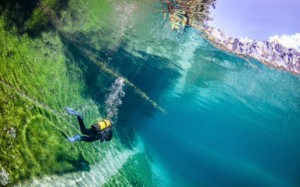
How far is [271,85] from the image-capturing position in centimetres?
2395

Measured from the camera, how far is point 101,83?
64.2ft

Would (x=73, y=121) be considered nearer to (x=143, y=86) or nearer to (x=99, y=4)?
(x=99, y=4)

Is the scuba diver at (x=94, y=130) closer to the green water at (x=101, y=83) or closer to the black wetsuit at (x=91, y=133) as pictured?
the black wetsuit at (x=91, y=133)

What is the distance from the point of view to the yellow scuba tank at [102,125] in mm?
7645

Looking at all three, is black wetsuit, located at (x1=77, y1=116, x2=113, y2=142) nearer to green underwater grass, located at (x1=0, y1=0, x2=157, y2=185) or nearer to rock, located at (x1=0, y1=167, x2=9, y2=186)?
green underwater grass, located at (x1=0, y1=0, x2=157, y2=185)

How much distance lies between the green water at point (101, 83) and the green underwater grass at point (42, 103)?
38 millimetres

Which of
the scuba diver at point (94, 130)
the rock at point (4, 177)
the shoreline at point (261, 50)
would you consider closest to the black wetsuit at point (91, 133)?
the scuba diver at point (94, 130)

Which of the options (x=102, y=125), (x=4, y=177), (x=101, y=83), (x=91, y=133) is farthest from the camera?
(x=101, y=83)

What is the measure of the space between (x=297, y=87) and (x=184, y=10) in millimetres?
15628

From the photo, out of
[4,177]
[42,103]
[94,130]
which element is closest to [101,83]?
[42,103]

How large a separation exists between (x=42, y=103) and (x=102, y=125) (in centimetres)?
322

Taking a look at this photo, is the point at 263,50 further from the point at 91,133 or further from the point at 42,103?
the point at 91,133

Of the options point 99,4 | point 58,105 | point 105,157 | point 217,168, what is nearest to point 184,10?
point 58,105

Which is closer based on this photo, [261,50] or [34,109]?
[34,109]
